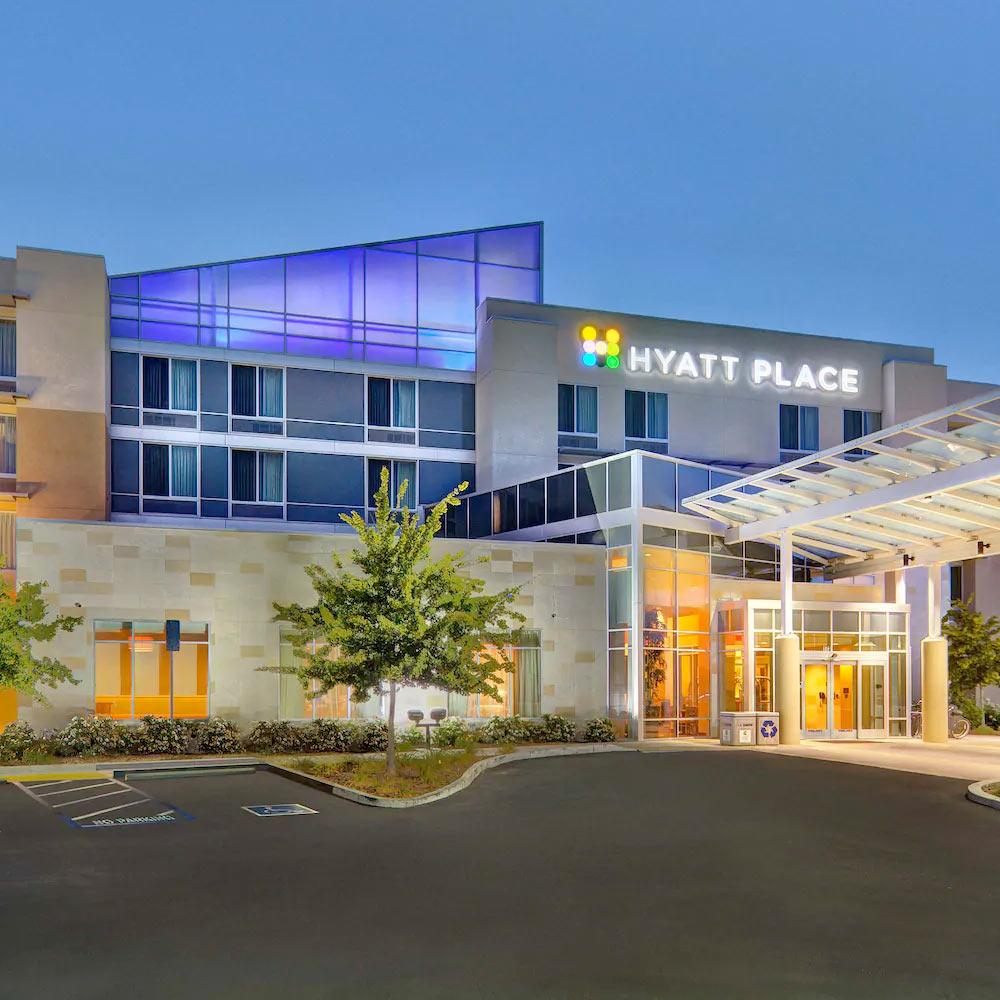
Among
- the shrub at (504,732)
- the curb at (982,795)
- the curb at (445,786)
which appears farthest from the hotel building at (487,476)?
the curb at (982,795)

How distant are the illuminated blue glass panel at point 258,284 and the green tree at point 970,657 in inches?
931

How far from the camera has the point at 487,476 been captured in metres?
37.4

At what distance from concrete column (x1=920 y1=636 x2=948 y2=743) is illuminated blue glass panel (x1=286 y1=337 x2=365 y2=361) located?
19.8 m

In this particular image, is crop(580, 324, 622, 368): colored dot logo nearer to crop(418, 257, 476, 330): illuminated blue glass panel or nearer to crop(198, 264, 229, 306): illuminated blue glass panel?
crop(418, 257, 476, 330): illuminated blue glass panel

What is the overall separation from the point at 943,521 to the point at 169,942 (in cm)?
2255

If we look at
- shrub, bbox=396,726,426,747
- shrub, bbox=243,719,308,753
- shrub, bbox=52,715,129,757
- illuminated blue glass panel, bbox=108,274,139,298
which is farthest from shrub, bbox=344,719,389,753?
illuminated blue glass panel, bbox=108,274,139,298

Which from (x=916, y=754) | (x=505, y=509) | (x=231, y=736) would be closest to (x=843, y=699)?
(x=916, y=754)

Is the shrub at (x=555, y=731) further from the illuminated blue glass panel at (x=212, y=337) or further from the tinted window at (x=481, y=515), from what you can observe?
the illuminated blue glass panel at (x=212, y=337)

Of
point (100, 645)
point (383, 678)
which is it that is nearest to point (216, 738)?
point (100, 645)

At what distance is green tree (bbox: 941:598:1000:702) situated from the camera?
1353 inches

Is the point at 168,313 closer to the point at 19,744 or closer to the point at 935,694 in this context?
the point at 19,744

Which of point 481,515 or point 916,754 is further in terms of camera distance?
point 481,515

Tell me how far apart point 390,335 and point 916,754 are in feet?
70.0

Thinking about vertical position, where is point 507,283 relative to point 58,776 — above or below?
above
